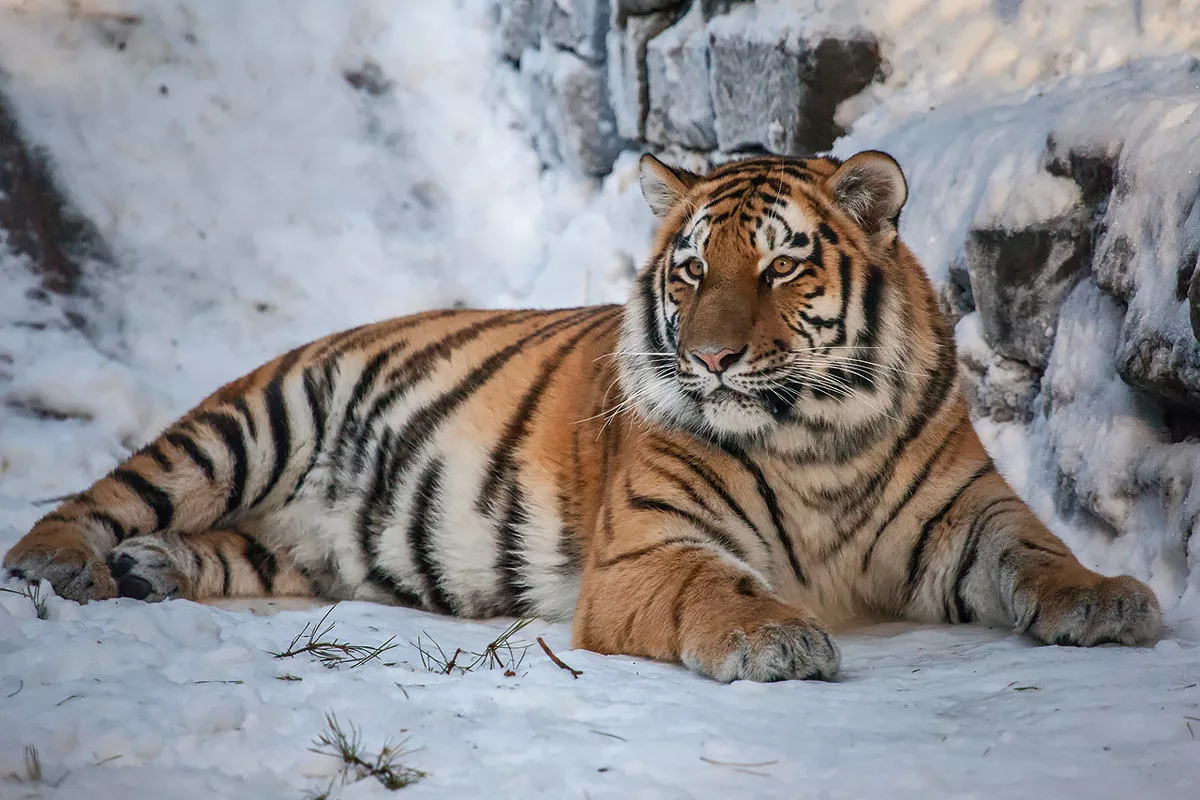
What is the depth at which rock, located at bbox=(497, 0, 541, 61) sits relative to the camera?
657cm

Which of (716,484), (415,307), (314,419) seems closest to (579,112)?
(415,307)

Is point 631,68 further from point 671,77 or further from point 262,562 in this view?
point 262,562

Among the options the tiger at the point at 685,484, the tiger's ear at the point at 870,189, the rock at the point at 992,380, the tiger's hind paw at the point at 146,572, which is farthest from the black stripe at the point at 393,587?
the rock at the point at 992,380

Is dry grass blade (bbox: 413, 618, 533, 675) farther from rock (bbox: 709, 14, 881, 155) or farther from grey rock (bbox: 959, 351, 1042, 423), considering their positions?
rock (bbox: 709, 14, 881, 155)

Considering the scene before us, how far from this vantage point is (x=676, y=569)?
2424 millimetres

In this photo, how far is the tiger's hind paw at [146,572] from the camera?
3.05 meters

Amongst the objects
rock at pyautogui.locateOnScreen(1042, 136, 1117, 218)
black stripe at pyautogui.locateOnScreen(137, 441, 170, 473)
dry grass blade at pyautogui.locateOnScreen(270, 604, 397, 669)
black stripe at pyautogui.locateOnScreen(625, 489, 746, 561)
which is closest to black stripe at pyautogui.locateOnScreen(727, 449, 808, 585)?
black stripe at pyautogui.locateOnScreen(625, 489, 746, 561)

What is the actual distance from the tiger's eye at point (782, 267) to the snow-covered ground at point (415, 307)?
83 centimetres

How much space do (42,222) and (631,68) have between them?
3.00 m

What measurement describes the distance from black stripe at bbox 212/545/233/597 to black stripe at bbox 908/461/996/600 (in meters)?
1.92

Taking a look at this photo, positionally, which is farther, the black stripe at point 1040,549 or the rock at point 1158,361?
the rock at point 1158,361

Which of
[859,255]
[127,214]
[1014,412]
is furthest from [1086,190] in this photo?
[127,214]

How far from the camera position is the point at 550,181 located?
6.59 metres

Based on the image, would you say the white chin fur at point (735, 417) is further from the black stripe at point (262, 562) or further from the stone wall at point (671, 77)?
the stone wall at point (671, 77)
